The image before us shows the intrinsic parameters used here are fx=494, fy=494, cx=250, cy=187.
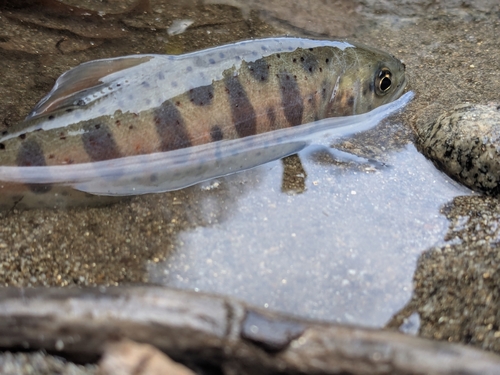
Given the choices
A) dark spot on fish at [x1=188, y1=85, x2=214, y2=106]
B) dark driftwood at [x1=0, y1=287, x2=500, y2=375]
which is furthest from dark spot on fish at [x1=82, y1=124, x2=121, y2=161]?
dark driftwood at [x1=0, y1=287, x2=500, y2=375]

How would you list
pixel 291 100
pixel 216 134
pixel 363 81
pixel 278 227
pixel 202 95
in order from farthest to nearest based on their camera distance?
pixel 363 81
pixel 291 100
pixel 216 134
pixel 202 95
pixel 278 227

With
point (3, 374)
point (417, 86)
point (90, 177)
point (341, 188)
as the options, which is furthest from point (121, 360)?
point (417, 86)

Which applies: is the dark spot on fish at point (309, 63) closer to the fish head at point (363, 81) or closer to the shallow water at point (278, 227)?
the fish head at point (363, 81)

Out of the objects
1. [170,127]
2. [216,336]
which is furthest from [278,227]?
[216,336]

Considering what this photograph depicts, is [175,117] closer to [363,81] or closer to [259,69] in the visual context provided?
[259,69]

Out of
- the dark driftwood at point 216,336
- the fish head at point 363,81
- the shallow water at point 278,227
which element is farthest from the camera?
the fish head at point 363,81

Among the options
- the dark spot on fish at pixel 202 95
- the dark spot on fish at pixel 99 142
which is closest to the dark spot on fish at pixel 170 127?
the dark spot on fish at pixel 202 95

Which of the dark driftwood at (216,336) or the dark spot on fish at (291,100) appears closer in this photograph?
the dark driftwood at (216,336)

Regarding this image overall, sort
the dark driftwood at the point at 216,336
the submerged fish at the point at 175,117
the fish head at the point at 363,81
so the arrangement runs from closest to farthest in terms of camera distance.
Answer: the dark driftwood at the point at 216,336 < the submerged fish at the point at 175,117 < the fish head at the point at 363,81
